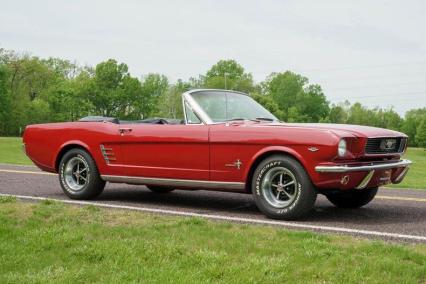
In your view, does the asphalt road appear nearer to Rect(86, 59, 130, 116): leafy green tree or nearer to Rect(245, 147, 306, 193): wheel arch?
Rect(245, 147, 306, 193): wheel arch

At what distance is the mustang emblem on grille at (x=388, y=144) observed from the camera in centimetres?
652

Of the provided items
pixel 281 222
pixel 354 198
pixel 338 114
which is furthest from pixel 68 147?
pixel 338 114

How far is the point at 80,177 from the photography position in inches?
327

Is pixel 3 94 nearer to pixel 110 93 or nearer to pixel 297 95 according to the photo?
pixel 110 93

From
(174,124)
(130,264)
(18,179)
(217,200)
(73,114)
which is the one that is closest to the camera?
(130,264)

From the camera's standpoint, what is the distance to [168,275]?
3957 millimetres

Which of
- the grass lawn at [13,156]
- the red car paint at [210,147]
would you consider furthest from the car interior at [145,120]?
the grass lawn at [13,156]

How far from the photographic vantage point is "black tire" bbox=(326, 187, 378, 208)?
24.2 feet

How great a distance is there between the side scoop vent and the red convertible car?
0.5 inches

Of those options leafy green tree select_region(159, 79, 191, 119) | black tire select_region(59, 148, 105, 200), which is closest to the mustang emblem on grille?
black tire select_region(59, 148, 105, 200)

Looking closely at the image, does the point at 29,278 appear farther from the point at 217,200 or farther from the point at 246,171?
the point at 217,200

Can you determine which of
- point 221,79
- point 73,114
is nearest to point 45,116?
point 73,114

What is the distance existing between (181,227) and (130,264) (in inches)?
53.4

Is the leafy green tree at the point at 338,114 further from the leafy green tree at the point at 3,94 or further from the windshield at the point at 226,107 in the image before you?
the windshield at the point at 226,107
